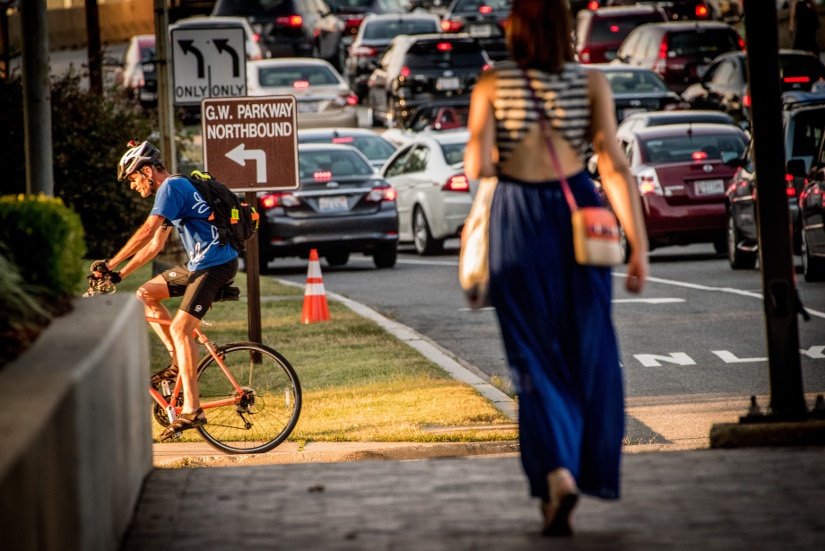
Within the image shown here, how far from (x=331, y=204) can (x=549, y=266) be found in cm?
1588

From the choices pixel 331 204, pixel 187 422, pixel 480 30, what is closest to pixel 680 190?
pixel 331 204

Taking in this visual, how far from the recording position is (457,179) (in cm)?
2247

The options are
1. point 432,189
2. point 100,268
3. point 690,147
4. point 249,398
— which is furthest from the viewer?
point 432,189

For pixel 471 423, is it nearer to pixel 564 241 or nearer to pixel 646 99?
pixel 564 241

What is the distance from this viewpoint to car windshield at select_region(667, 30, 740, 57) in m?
35.5

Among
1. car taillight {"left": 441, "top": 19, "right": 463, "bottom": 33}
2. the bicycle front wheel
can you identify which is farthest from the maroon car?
car taillight {"left": 441, "top": 19, "right": 463, "bottom": 33}

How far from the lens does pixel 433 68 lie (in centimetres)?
3350

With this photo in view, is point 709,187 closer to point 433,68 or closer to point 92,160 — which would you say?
point 92,160

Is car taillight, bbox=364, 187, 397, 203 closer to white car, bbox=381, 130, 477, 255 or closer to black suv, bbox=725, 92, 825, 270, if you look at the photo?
white car, bbox=381, 130, 477, 255

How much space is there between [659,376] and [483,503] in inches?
239

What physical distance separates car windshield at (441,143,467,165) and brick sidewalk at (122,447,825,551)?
1603 cm

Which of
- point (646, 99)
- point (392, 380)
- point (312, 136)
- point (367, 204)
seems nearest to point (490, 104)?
point (392, 380)

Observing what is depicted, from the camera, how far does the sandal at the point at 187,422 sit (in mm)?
9297

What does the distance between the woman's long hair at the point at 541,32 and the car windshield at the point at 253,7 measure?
32496 mm
